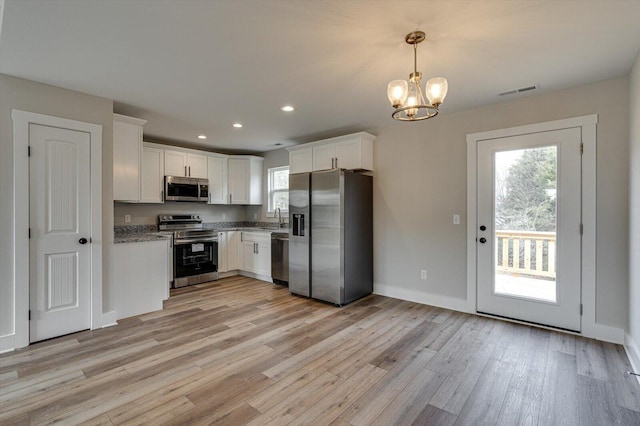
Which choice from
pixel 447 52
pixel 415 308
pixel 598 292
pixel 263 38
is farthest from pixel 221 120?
pixel 598 292

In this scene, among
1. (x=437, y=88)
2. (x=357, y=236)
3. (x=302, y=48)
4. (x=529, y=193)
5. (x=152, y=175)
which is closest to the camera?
(x=437, y=88)

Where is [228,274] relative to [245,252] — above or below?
below

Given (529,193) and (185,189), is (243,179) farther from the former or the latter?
(529,193)

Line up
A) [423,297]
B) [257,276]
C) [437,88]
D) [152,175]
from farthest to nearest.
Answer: [257,276] → [152,175] → [423,297] → [437,88]

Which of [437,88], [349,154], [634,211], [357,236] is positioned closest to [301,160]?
[349,154]

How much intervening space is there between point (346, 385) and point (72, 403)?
183 centimetres

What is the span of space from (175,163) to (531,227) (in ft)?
17.2

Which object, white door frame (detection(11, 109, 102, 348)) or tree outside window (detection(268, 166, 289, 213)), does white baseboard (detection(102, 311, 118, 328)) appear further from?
tree outside window (detection(268, 166, 289, 213))

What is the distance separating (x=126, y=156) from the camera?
12.5 feet

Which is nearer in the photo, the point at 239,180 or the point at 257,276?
the point at 257,276

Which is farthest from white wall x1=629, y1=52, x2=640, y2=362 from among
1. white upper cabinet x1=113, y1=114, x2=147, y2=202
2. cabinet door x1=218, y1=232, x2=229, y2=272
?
cabinet door x1=218, y1=232, x2=229, y2=272

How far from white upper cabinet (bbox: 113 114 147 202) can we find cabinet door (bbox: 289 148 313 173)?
220cm

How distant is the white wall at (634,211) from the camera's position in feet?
7.82

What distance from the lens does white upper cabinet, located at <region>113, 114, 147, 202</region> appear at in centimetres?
369
